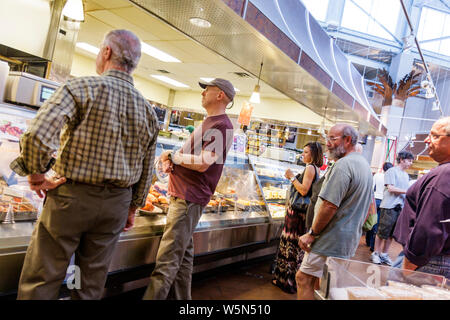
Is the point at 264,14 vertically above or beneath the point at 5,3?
above

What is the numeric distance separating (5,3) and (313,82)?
4.29m

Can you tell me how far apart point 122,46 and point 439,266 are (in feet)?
7.25

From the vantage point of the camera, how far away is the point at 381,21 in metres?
14.9

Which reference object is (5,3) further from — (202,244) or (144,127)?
(202,244)

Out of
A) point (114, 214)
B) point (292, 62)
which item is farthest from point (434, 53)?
point (114, 214)

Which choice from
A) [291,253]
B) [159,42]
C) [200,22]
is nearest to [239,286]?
[291,253]

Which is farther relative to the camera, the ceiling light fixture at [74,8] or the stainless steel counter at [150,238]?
the ceiling light fixture at [74,8]

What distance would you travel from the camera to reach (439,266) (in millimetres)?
1906

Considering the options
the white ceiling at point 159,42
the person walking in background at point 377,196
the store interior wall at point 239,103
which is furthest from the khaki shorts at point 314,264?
the store interior wall at point 239,103

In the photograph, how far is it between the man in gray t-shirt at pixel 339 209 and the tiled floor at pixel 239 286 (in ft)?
2.96

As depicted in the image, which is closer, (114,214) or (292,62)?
(114,214)

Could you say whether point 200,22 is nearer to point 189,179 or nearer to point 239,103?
point 189,179

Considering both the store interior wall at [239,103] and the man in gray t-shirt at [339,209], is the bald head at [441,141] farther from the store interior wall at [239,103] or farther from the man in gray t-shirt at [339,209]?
the store interior wall at [239,103]

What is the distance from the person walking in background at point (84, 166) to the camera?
139 centimetres
